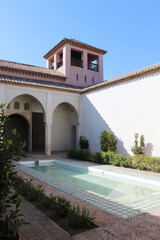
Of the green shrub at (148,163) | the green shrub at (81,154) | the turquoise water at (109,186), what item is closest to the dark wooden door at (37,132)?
the green shrub at (81,154)

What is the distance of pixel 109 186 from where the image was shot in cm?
720

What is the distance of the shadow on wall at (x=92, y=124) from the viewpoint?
13650mm

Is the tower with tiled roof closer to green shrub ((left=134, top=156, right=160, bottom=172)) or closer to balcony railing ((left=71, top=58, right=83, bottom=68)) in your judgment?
balcony railing ((left=71, top=58, right=83, bottom=68))

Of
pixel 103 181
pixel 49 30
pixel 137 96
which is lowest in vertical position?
pixel 103 181

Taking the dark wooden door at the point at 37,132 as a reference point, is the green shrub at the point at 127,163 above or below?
below

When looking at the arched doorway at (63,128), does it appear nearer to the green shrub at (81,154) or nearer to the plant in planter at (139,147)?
the green shrub at (81,154)

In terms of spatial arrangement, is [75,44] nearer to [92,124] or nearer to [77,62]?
[77,62]

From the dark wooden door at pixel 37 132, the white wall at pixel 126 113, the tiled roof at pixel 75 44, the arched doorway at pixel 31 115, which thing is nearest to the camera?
the white wall at pixel 126 113

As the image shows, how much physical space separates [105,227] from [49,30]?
13.3 meters

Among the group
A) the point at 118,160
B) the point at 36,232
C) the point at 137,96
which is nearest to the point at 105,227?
the point at 36,232

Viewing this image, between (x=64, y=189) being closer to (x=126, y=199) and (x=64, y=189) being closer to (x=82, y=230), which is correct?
(x=126, y=199)

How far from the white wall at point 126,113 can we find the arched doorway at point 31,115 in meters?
4.15

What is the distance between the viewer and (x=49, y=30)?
44.6 feet

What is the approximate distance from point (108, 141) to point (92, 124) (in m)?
2.68
